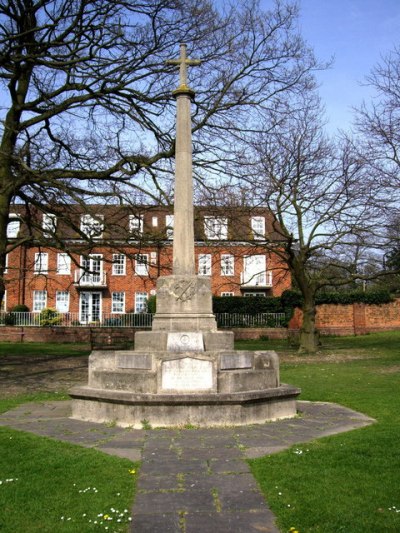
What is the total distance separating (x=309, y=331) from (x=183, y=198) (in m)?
16.4

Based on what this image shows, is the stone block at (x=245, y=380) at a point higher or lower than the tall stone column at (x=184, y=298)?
lower

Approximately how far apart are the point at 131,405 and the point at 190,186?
3.98 meters

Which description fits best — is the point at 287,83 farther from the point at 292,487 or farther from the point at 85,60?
the point at 292,487

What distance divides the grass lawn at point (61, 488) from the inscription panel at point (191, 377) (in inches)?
73.3

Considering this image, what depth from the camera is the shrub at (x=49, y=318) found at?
1358 inches

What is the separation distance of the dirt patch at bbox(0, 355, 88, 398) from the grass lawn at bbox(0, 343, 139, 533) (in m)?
6.30

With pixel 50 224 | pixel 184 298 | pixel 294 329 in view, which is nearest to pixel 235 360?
pixel 184 298

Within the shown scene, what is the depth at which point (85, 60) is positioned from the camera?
1402cm

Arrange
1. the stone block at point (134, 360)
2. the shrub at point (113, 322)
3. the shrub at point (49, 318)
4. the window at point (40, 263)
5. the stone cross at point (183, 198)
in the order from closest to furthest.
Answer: the stone block at point (134, 360) < the stone cross at point (183, 198) < the window at point (40, 263) < the shrub at point (49, 318) < the shrub at point (113, 322)

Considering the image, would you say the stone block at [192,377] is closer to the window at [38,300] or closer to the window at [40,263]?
the window at [40,263]

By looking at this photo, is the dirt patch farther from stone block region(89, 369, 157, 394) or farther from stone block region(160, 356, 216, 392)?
stone block region(160, 356, 216, 392)

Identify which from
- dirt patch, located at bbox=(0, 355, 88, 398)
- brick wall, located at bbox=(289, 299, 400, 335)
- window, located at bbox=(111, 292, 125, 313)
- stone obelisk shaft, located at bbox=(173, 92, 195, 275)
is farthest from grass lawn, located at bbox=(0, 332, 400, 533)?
window, located at bbox=(111, 292, 125, 313)

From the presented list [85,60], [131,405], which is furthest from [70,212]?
[131,405]

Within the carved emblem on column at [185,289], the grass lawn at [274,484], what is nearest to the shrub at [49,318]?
the carved emblem on column at [185,289]
